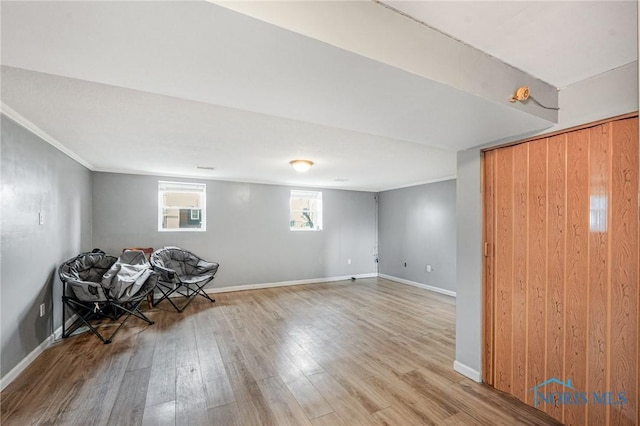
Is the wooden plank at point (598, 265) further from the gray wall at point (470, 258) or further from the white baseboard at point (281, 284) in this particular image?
the white baseboard at point (281, 284)

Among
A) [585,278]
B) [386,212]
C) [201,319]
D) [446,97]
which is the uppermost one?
[446,97]

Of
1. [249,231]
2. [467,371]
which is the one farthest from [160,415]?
[249,231]

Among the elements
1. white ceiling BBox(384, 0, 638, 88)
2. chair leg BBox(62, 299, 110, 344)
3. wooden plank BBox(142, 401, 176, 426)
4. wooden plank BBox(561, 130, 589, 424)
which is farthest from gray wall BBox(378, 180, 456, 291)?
chair leg BBox(62, 299, 110, 344)

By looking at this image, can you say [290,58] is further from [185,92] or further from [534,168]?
[534,168]

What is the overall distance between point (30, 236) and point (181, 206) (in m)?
2.61

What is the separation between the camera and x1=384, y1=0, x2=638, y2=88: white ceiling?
1116 mm

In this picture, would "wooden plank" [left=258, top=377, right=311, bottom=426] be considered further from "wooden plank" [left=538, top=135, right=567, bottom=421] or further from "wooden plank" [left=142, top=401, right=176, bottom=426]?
"wooden plank" [left=538, top=135, right=567, bottom=421]

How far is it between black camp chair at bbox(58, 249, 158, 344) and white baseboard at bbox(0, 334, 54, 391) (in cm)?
29

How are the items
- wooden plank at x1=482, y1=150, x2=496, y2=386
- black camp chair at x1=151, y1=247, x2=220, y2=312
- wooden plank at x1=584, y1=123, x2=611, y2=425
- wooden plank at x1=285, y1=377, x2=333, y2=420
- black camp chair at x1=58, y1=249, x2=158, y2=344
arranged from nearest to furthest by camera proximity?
wooden plank at x1=584, y1=123, x2=611, y2=425
wooden plank at x1=285, y1=377, x2=333, y2=420
wooden plank at x1=482, y1=150, x2=496, y2=386
black camp chair at x1=58, y1=249, x2=158, y2=344
black camp chair at x1=151, y1=247, x2=220, y2=312

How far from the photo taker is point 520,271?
6.80ft

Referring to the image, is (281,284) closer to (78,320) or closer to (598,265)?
(78,320)

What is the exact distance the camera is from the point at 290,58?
1.08 metres

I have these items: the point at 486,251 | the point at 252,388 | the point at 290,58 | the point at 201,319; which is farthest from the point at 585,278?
the point at 201,319

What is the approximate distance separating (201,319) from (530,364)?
373 cm
